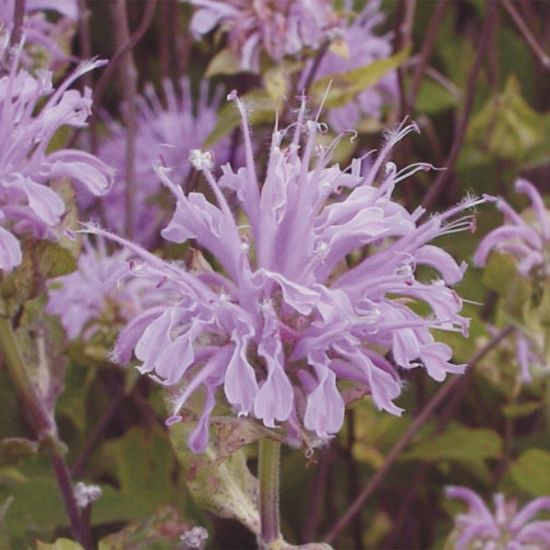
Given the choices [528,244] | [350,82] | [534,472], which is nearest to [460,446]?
[534,472]

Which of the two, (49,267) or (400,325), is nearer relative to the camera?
(400,325)

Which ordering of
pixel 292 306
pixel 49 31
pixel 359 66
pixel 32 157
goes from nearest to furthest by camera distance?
pixel 292 306 < pixel 32 157 < pixel 49 31 < pixel 359 66

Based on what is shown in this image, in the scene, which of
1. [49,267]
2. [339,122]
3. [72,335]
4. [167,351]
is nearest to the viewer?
[167,351]

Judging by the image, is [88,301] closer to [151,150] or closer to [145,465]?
[145,465]

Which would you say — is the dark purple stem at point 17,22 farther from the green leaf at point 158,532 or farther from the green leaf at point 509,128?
the green leaf at point 509,128

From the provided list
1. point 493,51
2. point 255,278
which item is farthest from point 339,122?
point 255,278

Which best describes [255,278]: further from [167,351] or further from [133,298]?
[133,298]
